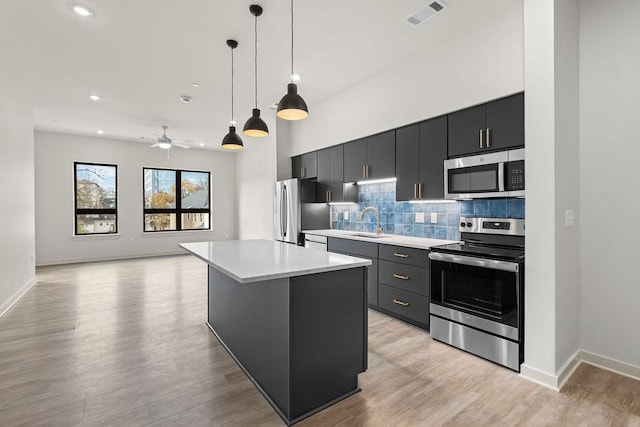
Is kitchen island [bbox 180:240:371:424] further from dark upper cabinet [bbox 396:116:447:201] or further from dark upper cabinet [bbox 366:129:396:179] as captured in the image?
dark upper cabinet [bbox 366:129:396:179]

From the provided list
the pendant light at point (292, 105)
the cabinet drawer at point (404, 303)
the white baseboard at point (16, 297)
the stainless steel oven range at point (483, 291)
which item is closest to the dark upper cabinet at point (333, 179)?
the cabinet drawer at point (404, 303)

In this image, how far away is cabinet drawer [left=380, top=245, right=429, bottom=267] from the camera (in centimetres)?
304

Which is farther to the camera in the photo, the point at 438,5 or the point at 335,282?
the point at 438,5

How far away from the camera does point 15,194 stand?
14.1 ft

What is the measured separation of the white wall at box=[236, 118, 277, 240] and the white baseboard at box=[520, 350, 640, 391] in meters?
4.66

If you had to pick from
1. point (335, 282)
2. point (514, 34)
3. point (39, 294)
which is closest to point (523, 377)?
point (335, 282)

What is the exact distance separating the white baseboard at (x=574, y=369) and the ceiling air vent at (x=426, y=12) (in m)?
2.97

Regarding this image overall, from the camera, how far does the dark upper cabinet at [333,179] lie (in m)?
4.58

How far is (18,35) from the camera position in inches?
119

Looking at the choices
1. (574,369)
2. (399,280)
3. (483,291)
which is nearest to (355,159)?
(399,280)

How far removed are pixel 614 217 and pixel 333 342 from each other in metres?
2.33

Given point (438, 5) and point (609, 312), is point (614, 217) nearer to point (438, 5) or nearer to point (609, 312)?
point (609, 312)

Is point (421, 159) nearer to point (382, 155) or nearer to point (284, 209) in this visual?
point (382, 155)

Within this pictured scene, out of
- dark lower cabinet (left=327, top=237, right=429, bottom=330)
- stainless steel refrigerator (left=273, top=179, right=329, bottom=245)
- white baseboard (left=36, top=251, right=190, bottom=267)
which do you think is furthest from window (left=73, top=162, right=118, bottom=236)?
dark lower cabinet (left=327, top=237, right=429, bottom=330)
